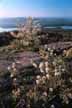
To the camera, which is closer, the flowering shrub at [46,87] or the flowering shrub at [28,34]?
the flowering shrub at [46,87]

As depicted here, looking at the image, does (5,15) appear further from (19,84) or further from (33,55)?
(19,84)

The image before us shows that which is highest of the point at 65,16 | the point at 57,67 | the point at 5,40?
the point at 65,16

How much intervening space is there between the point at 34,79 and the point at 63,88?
41cm

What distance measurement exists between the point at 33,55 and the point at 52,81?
4.68 feet

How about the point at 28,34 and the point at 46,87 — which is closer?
the point at 46,87

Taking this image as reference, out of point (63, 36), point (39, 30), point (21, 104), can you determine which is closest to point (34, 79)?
point (21, 104)

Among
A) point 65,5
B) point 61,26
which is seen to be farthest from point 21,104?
point 61,26

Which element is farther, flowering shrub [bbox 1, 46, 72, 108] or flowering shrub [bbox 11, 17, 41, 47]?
flowering shrub [bbox 11, 17, 41, 47]

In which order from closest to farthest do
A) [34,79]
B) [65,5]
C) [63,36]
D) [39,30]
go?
[34,79]
[65,5]
[39,30]
[63,36]

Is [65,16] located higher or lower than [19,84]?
higher

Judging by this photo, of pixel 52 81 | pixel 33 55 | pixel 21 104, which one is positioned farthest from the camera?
pixel 33 55

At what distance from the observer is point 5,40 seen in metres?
6.49

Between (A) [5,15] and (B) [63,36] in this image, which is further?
(B) [63,36]

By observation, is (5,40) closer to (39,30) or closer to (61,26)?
(39,30)
